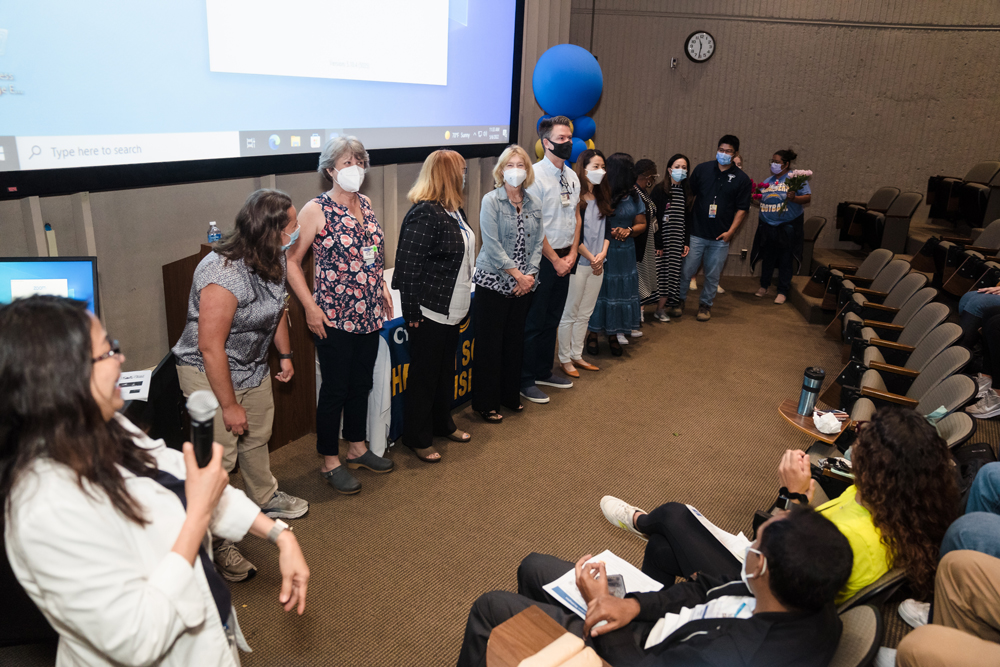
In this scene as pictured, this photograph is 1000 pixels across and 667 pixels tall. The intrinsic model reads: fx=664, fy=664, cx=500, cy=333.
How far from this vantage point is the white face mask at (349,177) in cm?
285

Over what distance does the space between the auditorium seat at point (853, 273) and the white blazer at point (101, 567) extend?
18.7ft

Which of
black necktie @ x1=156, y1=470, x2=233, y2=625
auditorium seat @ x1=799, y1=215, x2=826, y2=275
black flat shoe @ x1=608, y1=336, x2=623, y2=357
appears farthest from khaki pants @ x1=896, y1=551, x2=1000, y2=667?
auditorium seat @ x1=799, y1=215, x2=826, y2=275

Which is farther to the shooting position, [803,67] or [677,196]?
[803,67]

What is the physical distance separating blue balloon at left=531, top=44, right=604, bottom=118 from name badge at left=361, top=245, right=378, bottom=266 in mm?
2796

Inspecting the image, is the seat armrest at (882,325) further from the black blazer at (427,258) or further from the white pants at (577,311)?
the black blazer at (427,258)

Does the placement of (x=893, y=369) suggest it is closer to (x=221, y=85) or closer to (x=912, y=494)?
(x=912, y=494)

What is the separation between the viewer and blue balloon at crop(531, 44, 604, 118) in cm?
511

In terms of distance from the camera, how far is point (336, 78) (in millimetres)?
3643

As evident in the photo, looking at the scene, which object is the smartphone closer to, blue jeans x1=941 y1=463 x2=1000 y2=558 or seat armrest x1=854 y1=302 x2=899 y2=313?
blue jeans x1=941 y1=463 x2=1000 y2=558

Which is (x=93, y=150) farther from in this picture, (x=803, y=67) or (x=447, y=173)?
(x=803, y=67)

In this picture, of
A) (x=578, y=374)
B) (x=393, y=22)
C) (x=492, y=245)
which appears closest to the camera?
(x=492, y=245)

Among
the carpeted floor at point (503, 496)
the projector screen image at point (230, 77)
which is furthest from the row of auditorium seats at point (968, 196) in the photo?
the projector screen image at point (230, 77)

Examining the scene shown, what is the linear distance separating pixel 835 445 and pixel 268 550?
264 centimetres

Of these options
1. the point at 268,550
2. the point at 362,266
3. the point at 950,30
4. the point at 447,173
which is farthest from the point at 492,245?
the point at 950,30
